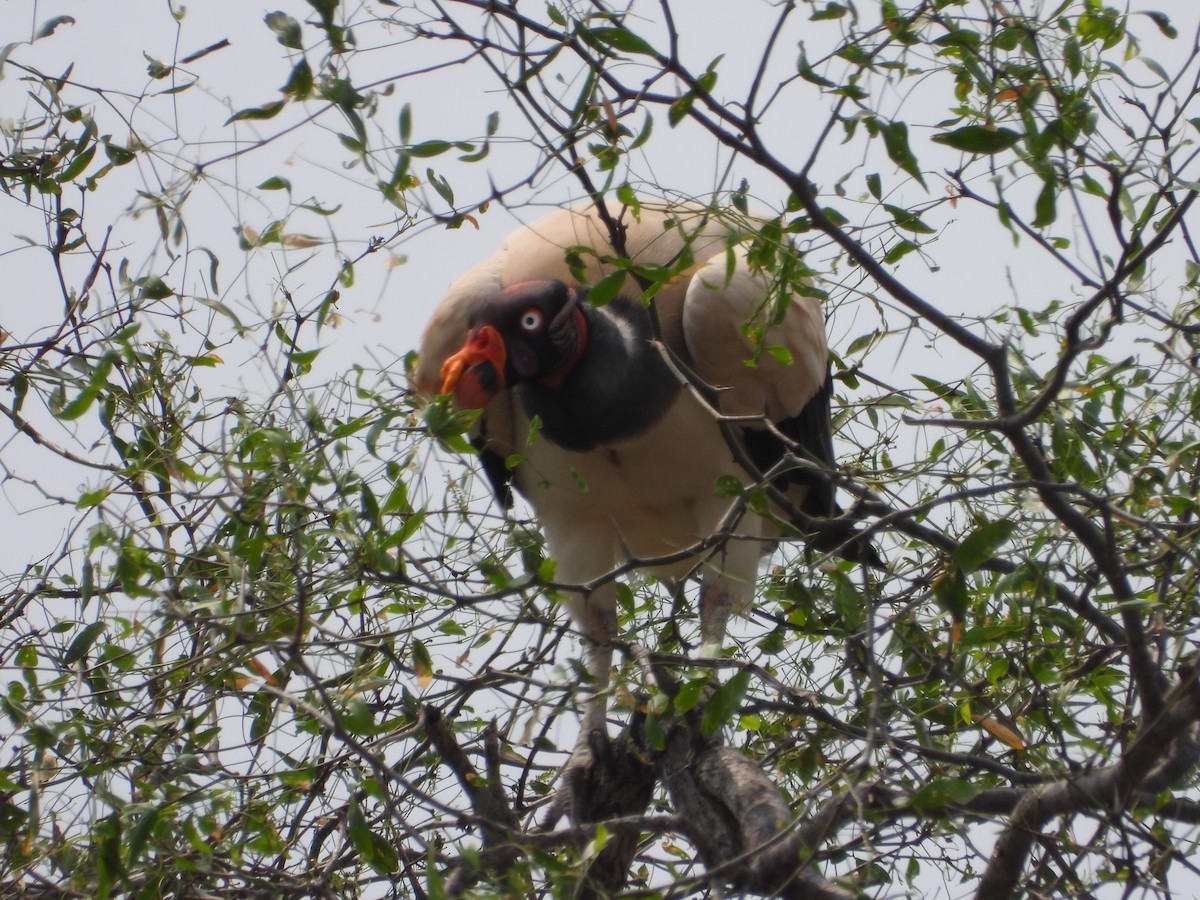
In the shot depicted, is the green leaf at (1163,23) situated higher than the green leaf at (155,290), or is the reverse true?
the green leaf at (155,290)

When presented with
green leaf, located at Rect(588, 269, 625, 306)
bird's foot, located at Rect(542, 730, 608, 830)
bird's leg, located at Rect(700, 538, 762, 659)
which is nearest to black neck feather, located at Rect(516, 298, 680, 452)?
bird's leg, located at Rect(700, 538, 762, 659)

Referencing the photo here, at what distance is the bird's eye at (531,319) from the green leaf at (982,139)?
2.22 m

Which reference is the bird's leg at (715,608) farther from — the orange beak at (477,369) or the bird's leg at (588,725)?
the orange beak at (477,369)

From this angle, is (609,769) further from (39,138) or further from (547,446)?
(39,138)

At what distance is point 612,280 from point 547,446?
2.30m

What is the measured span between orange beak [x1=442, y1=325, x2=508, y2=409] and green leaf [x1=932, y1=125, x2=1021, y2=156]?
209 cm

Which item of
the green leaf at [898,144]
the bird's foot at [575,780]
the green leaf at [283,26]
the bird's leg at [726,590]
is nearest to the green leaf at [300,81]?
the green leaf at [283,26]

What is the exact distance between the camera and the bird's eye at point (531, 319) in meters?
4.55

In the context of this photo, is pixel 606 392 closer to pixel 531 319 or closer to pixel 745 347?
pixel 531 319

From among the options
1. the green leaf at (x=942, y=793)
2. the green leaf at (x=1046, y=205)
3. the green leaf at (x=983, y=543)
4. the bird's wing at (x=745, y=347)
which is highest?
the bird's wing at (x=745, y=347)

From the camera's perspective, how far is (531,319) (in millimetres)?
4566

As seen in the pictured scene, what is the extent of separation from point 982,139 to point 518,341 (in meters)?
2.31

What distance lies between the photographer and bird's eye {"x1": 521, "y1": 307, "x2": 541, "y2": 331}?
4555 mm

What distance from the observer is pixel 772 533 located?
5539 millimetres
